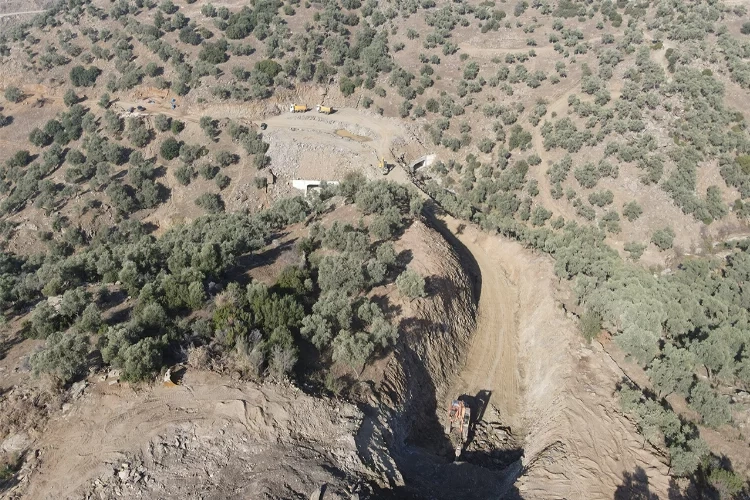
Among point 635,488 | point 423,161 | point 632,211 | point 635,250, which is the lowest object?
point 423,161

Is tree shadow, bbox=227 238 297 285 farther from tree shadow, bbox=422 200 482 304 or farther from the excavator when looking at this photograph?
the excavator

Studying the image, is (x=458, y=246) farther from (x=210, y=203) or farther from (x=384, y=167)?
(x=210, y=203)

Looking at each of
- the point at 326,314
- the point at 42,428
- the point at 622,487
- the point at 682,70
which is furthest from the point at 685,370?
the point at 682,70

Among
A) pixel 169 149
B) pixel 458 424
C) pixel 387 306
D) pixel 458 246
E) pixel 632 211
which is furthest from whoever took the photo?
pixel 169 149

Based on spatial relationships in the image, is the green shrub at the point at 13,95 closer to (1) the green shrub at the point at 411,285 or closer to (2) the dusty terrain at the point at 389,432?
(2) the dusty terrain at the point at 389,432

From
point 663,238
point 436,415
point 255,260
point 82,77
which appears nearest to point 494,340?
point 436,415

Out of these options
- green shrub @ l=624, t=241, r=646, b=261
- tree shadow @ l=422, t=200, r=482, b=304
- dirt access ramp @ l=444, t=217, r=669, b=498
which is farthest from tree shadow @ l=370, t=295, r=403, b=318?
green shrub @ l=624, t=241, r=646, b=261
